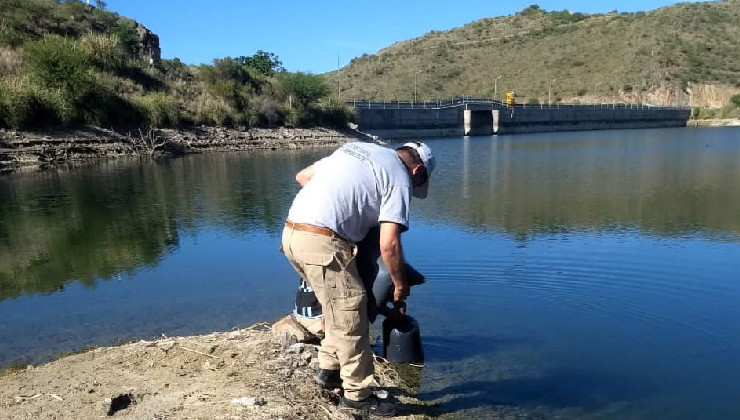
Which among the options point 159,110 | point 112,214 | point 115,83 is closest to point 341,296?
point 112,214

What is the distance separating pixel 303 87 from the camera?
1971 inches

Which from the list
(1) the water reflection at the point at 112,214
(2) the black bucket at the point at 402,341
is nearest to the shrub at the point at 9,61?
(1) the water reflection at the point at 112,214

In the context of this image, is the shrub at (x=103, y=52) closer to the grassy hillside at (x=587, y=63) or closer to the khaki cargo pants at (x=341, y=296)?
the khaki cargo pants at (x=341, y=296)

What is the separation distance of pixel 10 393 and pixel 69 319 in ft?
8.31

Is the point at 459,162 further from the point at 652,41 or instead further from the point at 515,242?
the point at 652,41

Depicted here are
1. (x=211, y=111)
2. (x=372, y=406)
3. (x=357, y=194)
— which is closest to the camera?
(x=357, y=194)

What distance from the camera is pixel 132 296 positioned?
7.71 m

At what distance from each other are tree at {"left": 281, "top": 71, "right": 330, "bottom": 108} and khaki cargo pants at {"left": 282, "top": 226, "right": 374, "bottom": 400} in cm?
4598

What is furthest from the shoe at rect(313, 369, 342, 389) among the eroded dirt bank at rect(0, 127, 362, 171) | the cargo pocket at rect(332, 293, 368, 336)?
the eroded dirt bank at rect(0, 127, 362, 171)

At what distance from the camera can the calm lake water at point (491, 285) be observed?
512 centimetres

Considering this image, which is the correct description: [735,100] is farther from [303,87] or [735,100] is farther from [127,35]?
[127,35]

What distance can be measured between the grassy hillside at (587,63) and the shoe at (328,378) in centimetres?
9527

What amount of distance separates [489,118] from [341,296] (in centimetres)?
6864

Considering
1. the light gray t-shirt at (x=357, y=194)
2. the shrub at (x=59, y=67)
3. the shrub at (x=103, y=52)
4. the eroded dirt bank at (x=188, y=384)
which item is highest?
the shrub at (x=103, y=52)
